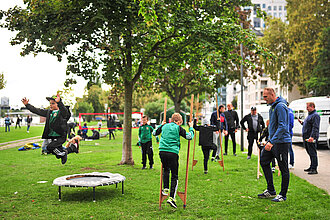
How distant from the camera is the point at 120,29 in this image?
10922 millimetres

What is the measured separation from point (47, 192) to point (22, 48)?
5894mm

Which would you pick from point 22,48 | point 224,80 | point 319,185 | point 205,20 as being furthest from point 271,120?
point 224,80

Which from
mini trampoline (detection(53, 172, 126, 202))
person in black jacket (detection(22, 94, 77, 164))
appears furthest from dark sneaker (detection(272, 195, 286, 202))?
person in black jacket (detection(22, 94, 77, 164))

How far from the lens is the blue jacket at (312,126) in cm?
1048

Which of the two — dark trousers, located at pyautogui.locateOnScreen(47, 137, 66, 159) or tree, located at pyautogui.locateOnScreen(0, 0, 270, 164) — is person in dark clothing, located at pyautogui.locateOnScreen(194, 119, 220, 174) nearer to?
tree, located at pyautogui.locateOnScreen(0, 0, 270, 164)

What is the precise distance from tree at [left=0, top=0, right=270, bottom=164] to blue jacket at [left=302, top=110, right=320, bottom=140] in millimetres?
3029

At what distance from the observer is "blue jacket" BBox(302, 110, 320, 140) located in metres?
10.5

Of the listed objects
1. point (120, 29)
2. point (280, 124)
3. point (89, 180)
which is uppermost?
point (120, 29)

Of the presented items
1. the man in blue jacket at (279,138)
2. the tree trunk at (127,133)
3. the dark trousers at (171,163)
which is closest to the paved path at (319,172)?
the man in blue jacket at (279,138)

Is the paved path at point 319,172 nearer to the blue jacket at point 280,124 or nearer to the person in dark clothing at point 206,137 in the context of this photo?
the blue jacket at point 280,124

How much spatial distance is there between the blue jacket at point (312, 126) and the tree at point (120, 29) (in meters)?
3.03

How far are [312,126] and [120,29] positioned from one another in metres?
6.40

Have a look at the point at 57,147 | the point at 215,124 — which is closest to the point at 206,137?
the point at 215,124

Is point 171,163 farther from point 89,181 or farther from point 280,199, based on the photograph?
point 280,199
